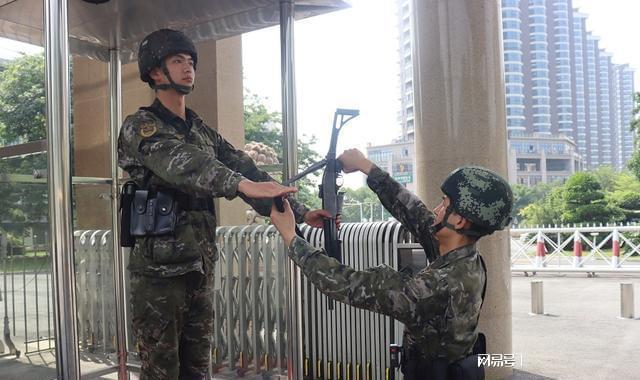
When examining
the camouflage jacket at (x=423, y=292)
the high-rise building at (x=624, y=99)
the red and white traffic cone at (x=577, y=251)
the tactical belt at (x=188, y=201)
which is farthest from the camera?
the high-rise building at (x=624, y=99)

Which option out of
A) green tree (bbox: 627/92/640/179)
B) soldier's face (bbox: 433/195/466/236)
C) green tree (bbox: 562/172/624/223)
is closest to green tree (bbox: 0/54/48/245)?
soldier's face (bbox: 433/195/466/236)

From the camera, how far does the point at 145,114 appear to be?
256cm

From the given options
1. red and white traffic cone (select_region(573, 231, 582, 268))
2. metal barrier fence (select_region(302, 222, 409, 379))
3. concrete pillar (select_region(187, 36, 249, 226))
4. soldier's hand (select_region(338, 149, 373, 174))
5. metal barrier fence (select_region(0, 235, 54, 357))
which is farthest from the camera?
red and white traffic cone (select_region(573, 231, 582, 268))

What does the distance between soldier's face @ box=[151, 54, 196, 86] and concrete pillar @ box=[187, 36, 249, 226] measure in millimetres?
2826

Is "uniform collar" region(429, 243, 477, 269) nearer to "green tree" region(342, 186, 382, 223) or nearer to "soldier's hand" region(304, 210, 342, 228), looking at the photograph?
"soldier's hand" region(304, 210, 342, 228)

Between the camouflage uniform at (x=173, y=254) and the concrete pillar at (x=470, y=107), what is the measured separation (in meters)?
2.61

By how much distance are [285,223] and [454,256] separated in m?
0.62

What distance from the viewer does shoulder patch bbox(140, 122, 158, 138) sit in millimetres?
2445

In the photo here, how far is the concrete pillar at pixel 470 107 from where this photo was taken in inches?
197

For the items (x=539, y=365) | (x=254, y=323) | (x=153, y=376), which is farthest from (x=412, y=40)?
(x=153, y=376)

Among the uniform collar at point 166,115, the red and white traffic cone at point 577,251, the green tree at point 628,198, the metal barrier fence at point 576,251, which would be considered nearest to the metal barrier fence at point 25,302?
the uniform collar at point 166,115

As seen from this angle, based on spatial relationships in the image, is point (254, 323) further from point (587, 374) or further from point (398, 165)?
point (398, 165)

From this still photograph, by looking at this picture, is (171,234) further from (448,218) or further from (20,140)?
(20,140)

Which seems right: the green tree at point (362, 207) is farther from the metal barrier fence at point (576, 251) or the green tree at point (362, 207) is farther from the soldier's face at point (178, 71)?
the metal barrier fence at point (576, 251)
